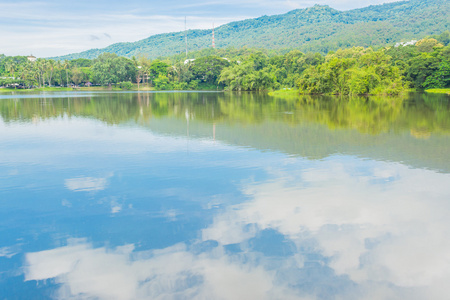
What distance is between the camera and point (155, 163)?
11289mm

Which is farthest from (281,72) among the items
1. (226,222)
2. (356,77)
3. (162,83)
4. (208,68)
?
(226,222)

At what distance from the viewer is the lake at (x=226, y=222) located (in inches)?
193

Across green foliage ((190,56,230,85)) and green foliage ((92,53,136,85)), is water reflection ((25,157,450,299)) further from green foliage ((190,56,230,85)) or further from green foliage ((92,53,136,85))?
green foliage ((190,56,230,85))

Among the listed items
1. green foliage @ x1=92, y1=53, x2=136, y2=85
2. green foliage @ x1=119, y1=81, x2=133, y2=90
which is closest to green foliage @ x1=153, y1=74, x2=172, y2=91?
green foliage @ x1=119, y1=81, x2=133, y2=90

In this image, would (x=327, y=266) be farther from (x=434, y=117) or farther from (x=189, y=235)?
(x=434, y=117)

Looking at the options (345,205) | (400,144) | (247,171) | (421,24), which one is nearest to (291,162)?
(247,171)

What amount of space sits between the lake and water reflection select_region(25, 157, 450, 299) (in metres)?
0.02

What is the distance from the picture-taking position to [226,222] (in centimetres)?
675

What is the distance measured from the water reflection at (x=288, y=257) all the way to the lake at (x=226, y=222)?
0.02 metres

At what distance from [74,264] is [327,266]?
3.80 m

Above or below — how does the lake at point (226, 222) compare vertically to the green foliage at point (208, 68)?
below

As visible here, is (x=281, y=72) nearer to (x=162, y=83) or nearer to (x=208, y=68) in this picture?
(x=208, y=68)

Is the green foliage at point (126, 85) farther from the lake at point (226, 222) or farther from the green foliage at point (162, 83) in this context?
the lake at point (226, 222)

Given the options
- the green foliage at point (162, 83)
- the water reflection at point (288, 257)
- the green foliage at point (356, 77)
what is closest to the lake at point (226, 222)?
the water reflection at point (288, 257)
